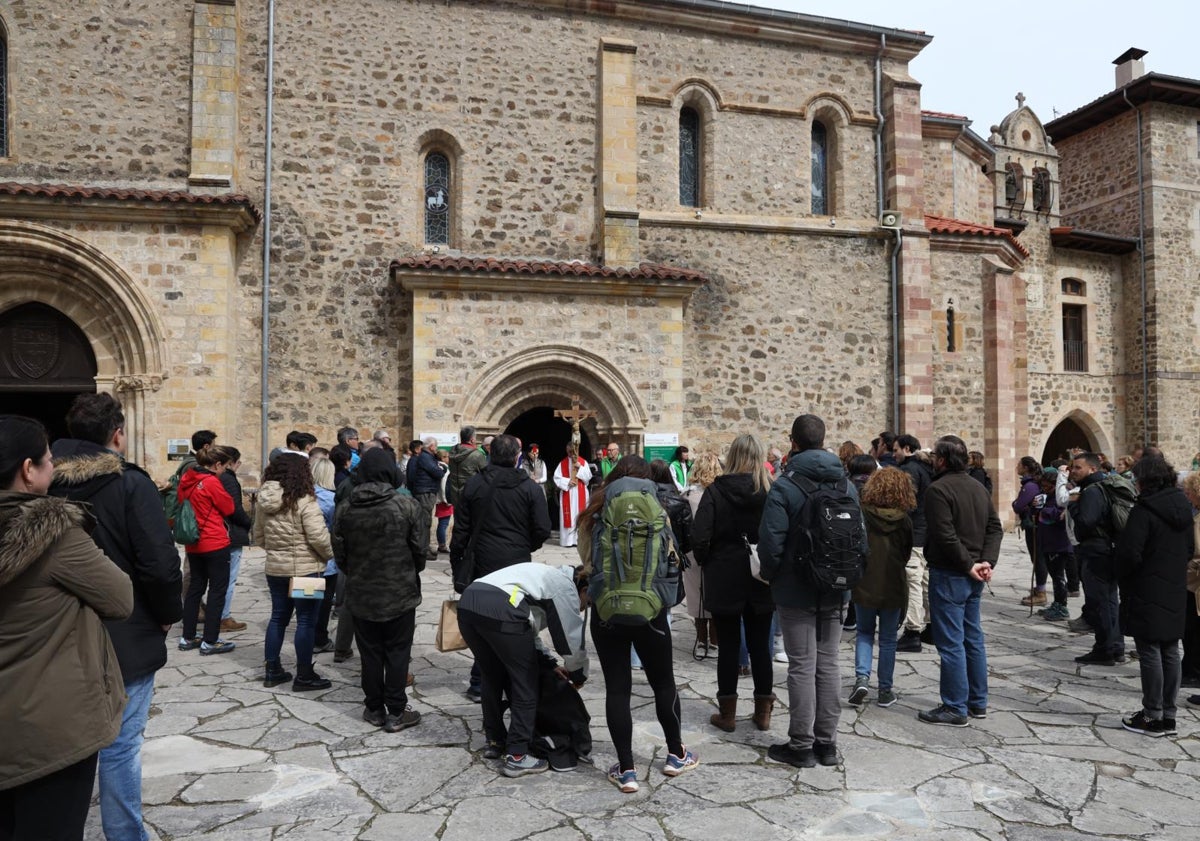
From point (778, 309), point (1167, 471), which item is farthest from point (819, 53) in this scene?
point (1167, 471)

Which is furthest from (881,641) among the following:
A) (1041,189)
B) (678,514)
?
(1041,189)

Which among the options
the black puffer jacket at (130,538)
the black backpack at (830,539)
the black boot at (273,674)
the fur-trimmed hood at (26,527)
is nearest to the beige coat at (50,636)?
the fur-trimmed hood at (26,527)

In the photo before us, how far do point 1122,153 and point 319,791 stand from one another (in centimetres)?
2697

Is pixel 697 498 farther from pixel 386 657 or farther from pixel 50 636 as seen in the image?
pixel 50 636

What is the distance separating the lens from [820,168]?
15.9 m

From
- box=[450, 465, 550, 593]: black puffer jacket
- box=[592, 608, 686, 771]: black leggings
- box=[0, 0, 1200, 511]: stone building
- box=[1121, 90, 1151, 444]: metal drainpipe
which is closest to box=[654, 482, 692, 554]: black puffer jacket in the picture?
box=[450, 465, 550, 593]: black puffer jacket

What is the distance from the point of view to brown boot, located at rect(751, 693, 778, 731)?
5.14m

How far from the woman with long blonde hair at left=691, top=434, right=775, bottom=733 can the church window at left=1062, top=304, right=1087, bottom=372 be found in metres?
21.6

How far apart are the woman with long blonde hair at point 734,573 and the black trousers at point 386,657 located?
6.06ft

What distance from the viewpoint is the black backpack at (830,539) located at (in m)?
4.46

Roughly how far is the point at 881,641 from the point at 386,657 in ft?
10.7

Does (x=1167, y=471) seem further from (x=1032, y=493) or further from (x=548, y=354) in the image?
(x=548, y=354)

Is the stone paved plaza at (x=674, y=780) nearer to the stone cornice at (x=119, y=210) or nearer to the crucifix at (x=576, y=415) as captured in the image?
the crucifix at (x=576, y=415)

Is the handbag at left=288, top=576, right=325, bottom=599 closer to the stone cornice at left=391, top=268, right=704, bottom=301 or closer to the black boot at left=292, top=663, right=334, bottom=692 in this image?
the black boot at left=292, top=663, right=334, bottom=692
